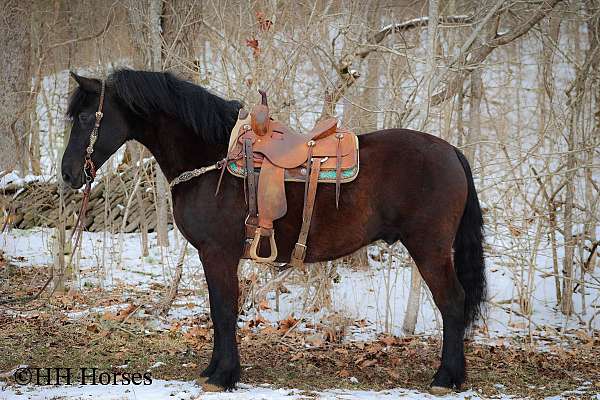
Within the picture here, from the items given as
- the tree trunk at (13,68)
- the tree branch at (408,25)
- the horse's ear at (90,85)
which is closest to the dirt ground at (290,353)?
the horse's ear at (90,85)

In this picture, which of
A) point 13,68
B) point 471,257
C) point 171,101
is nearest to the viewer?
point 171,101

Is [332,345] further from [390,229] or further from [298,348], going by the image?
[390,229]

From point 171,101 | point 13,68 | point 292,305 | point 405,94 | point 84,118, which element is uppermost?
point 13,68

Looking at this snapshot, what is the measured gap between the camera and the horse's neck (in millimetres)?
3979

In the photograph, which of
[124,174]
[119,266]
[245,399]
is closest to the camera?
[245,399]

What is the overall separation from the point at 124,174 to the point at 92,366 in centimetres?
609

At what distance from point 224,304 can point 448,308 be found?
1.49 metres

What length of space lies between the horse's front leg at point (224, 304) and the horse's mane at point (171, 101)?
811 mm

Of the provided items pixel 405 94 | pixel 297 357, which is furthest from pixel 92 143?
pixel 405 94

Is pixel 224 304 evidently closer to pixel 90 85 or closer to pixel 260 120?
pixel 260 120

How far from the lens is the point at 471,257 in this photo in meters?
4.05

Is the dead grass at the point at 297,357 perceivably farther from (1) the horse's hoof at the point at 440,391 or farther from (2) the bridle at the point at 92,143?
(2) the bridle at the point at 92,143

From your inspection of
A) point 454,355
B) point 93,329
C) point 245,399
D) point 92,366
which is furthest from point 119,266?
point 454,355

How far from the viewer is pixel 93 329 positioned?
5180 millimetres
